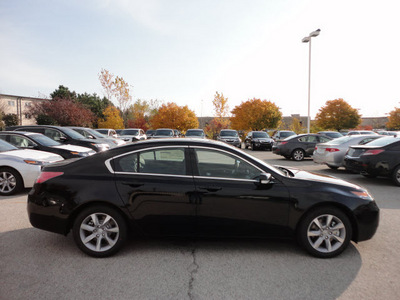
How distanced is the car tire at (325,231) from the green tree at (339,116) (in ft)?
187

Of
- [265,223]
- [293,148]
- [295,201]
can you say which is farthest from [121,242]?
[293,148]

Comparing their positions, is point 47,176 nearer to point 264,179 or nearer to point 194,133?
point 264,179

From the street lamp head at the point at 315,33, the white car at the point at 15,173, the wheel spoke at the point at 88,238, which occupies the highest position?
the street lamp head at the point at 315,33

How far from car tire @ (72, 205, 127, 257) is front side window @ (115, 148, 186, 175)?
1.92 feet

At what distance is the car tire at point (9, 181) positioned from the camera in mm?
6938

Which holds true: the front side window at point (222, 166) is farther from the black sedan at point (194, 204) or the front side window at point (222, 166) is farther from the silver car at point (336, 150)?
the silver car at point (336, 150)

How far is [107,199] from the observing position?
142 inches

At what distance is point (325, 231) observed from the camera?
3695mm

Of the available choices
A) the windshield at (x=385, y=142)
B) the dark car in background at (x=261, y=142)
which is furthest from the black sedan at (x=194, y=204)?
the dark car in background at (x=261, y=142)

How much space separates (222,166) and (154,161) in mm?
886

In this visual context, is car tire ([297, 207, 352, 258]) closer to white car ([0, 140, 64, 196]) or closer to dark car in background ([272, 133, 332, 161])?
white car ([0, 140, 64, 196])

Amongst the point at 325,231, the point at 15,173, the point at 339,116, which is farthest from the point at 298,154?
the point at 339,116

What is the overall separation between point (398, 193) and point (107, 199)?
7347 mm

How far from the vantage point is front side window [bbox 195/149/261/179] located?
12.2ft
